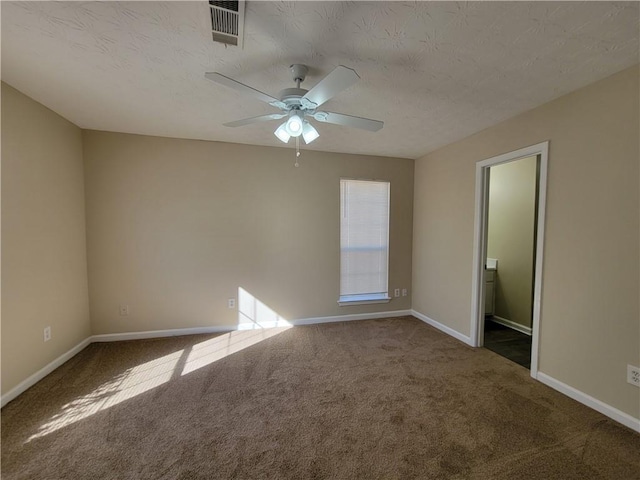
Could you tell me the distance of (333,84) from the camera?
1.48 m

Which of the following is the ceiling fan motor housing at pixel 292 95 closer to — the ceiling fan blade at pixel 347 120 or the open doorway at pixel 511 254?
the ceiling fan blade at pixel 347 120

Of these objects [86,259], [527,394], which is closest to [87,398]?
[86,259]

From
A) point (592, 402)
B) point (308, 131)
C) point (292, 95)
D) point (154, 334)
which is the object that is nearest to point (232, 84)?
point (292, 95)

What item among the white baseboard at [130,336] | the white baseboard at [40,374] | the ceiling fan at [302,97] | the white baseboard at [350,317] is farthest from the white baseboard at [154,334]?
the ceiling fan at [302,97]

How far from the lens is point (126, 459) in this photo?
157cm

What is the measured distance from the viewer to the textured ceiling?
137cm

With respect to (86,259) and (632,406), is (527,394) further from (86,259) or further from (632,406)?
(86,259)

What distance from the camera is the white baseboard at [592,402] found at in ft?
5.98

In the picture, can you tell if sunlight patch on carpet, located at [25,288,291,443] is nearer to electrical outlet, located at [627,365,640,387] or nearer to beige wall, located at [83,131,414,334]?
beige wall, located at [83,131,414,334]

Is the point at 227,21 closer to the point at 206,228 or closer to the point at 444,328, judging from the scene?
the point at 206,228

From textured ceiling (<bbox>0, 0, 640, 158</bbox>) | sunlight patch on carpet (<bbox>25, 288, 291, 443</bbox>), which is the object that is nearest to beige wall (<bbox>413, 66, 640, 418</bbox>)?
textured ceiling (<bbox>0, 0, 640, 158</bbox>)

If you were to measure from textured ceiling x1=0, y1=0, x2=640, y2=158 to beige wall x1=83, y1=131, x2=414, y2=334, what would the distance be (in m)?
0.74

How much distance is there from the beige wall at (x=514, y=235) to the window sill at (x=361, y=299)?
1.72 m

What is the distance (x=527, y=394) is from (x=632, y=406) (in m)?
0.58
